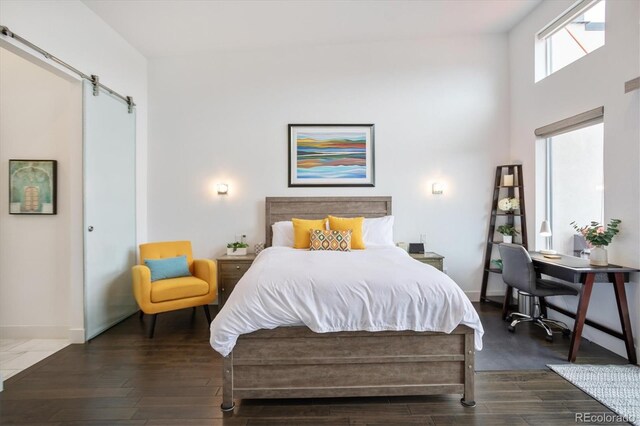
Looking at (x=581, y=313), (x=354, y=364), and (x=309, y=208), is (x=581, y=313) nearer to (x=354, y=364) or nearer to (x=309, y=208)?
(x=354, y=364)

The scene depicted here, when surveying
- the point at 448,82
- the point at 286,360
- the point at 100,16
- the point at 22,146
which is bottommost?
the point at 286,360

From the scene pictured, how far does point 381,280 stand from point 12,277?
3607 millimetres

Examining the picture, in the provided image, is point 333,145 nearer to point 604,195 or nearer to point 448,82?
point 448,82

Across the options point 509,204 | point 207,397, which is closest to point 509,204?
point 509,204

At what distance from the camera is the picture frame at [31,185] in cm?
323

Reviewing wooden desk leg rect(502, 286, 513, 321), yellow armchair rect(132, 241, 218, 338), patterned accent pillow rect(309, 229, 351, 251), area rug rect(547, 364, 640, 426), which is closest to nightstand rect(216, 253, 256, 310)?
yellow armchair rect(132, 241, 218, 338)

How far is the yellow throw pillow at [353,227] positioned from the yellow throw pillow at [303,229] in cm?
13

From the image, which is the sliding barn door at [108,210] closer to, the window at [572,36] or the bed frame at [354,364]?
the bed frame at [354,364]

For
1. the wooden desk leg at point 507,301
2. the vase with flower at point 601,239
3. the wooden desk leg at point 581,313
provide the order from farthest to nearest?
the wooden desk leg at point 507,301 < the vase with flower at point 601,239 < the wooden desk leg at point 581,313

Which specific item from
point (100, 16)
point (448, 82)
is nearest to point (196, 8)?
point (100, 16)

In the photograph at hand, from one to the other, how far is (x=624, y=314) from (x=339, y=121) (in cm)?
355

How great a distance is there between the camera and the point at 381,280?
2221 mm

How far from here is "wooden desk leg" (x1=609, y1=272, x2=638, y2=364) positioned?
2.71m

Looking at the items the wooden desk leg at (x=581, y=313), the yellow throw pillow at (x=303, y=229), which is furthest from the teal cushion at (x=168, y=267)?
the wooden desk leg at (x=581, y=313)
